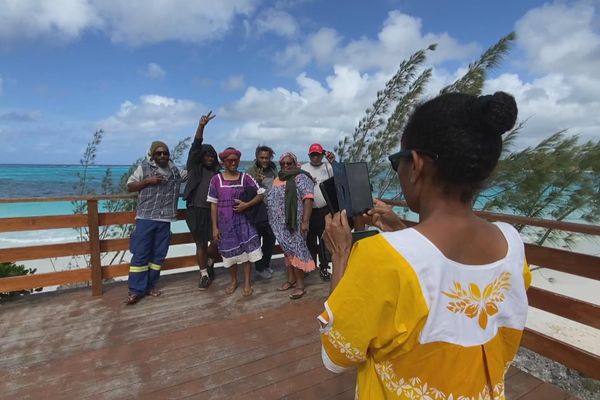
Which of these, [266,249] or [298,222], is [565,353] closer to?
[298,222]

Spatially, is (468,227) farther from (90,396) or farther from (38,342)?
(38,342)

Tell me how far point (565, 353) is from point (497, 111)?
2.29 metres

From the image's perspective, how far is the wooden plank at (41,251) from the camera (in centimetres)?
315

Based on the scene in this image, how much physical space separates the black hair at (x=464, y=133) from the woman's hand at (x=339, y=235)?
0.88 feet

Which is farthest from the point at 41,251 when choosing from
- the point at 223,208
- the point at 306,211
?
the point at 306,211

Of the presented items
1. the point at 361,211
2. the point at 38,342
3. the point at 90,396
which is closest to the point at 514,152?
the point at 361,211

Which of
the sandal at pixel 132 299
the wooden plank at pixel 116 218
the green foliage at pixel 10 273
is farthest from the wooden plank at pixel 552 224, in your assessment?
the green foliage at pixel 10 273

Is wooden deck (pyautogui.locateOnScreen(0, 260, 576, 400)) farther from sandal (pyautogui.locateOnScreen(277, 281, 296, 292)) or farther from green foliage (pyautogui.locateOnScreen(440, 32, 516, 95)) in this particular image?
green foliage (pyautogui.locateOnScreen(440, 32, 516, 95))

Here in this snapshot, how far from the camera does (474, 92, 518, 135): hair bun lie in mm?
683

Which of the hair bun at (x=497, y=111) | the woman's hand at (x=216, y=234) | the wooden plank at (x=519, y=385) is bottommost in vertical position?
the wooden plank at (x=519, y=385)

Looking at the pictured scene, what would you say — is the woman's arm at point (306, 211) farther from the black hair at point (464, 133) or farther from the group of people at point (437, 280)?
the black hair at point (464, 133)

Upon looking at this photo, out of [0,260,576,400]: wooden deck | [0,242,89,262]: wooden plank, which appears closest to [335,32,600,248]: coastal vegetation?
[0,260,576,400]: wooden deck

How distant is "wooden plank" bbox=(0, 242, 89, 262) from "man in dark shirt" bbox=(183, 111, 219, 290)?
1060 mm

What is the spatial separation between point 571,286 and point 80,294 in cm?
1006
